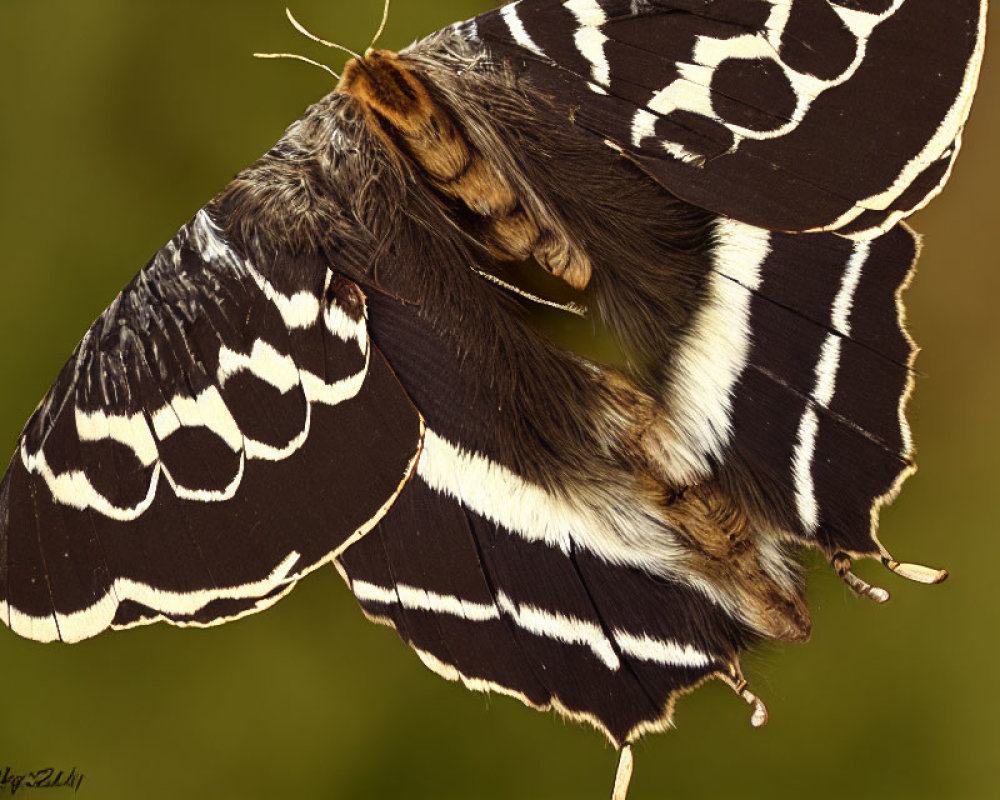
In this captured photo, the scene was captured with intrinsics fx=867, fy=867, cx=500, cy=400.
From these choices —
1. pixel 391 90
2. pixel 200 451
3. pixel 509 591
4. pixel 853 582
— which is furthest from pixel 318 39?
pixel 853 582

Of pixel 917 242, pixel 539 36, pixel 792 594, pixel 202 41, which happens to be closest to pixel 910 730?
pixel 792 594

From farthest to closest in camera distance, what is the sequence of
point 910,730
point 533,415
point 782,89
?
point 910,730 < point 533,415 < point 782,89

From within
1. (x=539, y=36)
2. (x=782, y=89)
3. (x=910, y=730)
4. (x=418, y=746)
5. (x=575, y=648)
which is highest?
(x=539, y=36)

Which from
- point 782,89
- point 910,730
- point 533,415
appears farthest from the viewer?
point 910,730

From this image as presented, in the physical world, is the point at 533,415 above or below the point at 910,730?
above

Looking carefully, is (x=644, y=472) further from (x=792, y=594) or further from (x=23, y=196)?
(x=23, y=196)
